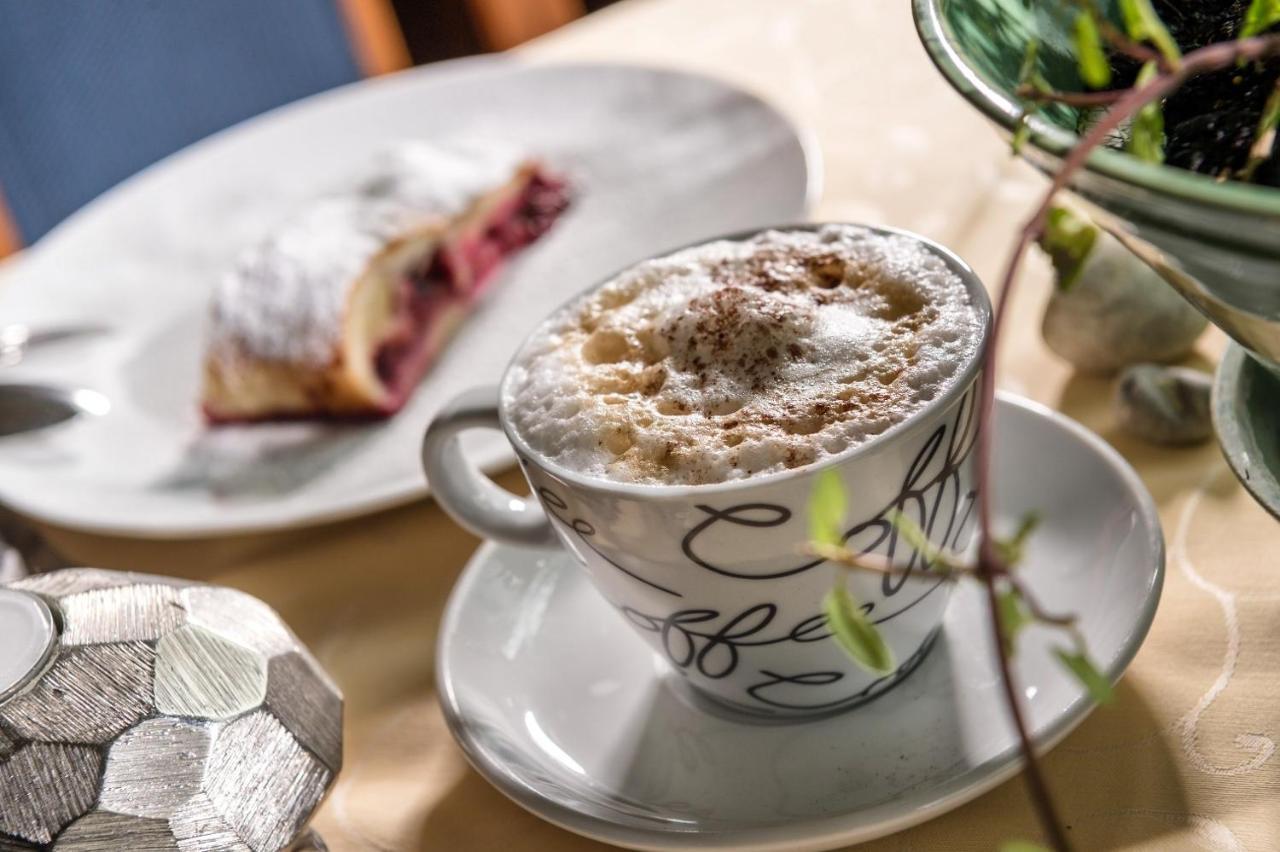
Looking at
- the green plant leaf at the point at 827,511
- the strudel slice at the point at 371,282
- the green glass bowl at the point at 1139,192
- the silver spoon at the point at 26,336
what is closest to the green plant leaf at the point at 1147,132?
the green glass bowl at the point at 1139,192

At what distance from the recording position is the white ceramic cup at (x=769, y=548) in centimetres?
41

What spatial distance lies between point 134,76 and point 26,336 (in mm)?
712

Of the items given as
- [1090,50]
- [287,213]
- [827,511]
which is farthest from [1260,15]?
[287,213]

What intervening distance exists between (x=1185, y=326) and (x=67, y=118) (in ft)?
4.55

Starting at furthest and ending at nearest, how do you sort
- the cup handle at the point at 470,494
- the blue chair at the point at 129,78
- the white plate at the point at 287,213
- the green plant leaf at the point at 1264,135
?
1. the blue chair at the point at 129,78
2. the white plate at the point at 287,213
3. the cup handle at the point at 470,494
4. the green plant leaf at the point at 1264,135

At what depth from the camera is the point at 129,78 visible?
1.58 metres

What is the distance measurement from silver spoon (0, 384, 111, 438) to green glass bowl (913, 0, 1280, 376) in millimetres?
676

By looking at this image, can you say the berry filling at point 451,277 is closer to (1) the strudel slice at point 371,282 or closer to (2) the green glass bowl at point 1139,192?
(1) the strudel slice at point 371,282

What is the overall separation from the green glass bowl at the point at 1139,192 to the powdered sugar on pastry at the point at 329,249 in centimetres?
60

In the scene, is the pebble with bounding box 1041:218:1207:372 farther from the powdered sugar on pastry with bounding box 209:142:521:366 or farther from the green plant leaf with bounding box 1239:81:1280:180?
the powdered sugar on pastry with bounding box 209:142:521:366

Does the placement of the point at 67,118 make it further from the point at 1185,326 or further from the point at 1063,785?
the point at 1063,785

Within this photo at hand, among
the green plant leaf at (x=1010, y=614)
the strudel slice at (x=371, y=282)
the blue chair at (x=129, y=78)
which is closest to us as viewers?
the green plant leaf at (x=1010, y=614)

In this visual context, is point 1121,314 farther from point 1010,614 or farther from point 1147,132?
point 1010,614

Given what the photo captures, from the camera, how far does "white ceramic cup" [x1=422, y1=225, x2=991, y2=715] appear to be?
16.2 inches
